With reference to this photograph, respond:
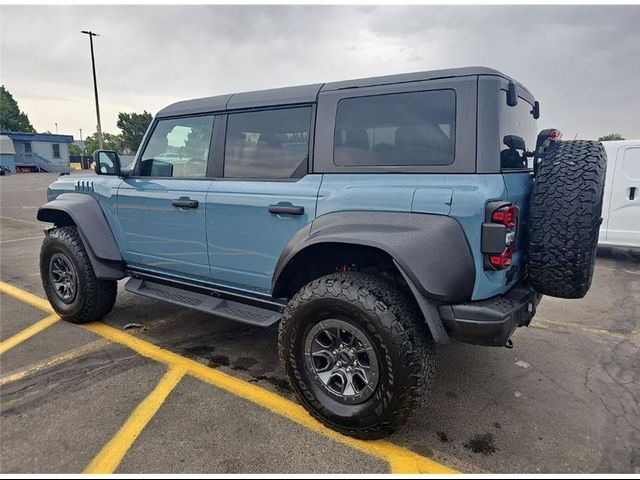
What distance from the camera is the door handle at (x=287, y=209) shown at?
2.61 m

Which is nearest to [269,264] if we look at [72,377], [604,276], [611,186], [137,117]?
[72,377]

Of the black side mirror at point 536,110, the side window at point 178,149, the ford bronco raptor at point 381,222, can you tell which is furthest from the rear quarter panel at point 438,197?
the side window at point 178,149

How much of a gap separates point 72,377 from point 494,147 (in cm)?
324

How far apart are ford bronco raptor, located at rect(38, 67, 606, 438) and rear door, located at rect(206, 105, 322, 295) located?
10mm

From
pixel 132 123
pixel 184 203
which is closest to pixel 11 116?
pixel 132 123

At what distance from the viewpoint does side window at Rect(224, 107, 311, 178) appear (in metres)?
2.79

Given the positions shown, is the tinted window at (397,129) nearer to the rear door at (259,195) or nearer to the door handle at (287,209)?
the rear door at (259,195)

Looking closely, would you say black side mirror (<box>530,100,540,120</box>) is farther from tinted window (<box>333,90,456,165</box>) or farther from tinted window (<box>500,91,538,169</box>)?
tinted window (<box>333,90,456,165</box>)

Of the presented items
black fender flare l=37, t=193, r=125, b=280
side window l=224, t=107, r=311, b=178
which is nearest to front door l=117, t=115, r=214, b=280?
black fender flare l=37, t=193, r=125, b=280

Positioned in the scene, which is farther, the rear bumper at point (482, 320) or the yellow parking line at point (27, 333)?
the yellow parking line at point (27, 333)

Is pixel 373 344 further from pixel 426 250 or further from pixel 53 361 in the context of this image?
pixel 53 361

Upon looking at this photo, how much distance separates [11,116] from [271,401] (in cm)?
6312

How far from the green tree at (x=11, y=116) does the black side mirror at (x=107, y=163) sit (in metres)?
58.7

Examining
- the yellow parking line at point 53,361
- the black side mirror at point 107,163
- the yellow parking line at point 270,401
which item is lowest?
the yellow parking line at point 270,401
